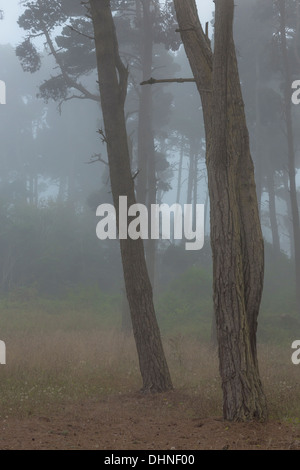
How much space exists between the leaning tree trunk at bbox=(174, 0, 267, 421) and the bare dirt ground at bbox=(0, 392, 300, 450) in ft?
1.54

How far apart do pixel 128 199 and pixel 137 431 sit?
13.5 feet

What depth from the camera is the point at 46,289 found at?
2688 centimetres

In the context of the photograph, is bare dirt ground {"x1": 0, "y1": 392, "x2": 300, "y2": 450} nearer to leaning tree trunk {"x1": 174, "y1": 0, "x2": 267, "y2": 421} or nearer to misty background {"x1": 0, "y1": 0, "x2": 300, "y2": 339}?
leaning tree trunk {"x1": 174, "y1": 0, "x2": 267, "y2": 421}

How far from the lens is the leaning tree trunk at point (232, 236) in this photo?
6863 mm

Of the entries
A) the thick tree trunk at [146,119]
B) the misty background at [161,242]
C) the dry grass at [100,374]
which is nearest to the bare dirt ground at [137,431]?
the dry grass at [100,374]

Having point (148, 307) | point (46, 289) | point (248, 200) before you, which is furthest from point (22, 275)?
point (248, 200)

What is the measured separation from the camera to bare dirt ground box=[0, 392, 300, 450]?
19.1 ft

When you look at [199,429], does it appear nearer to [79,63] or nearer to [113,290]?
[79,63]

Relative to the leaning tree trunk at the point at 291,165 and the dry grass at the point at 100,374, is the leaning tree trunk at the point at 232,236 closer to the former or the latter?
the dry grass at the point at 100,374

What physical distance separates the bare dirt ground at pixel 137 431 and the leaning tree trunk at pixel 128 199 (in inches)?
47.7

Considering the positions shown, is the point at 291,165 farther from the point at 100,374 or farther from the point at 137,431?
the point at 137,431

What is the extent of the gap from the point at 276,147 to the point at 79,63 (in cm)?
1440

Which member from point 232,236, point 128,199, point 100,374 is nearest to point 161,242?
point 100,374

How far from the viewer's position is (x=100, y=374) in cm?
1070
